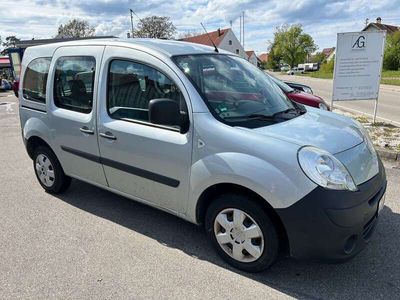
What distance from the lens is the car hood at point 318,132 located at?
2.72 meters

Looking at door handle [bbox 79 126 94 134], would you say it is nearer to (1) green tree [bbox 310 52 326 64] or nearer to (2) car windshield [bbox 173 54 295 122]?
(2) car windshield [bbox 173 54 295 122]

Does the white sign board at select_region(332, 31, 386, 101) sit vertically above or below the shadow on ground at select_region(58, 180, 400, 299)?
above

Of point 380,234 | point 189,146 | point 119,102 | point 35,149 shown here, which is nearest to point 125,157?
point 119,102

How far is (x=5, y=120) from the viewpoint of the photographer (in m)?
12.0

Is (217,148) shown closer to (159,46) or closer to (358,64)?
(159,46)

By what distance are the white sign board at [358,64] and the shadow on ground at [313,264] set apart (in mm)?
5422

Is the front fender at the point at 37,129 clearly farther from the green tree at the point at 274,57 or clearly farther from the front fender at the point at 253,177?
the green tree at the point at 274,57

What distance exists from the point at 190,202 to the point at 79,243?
3.97ft

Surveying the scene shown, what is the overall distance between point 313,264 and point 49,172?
329 cm

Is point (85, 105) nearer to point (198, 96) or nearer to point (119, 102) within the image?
point (119, 102)

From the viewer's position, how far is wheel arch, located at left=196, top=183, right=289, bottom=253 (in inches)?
107

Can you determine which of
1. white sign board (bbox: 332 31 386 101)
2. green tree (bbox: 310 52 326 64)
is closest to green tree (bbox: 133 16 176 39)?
white sign board (bbox: 332 31 386 101)

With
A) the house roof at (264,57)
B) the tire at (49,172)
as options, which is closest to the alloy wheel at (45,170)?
the tire at (49,172)

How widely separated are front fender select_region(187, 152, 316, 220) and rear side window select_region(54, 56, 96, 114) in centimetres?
154
